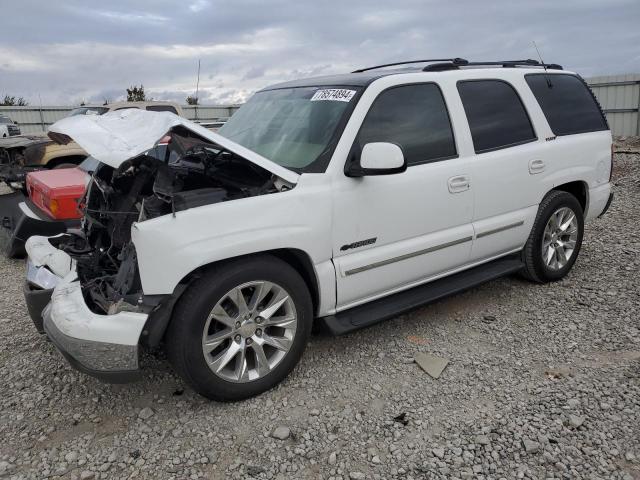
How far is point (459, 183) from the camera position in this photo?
3.60 metres

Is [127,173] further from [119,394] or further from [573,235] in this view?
[573,235]

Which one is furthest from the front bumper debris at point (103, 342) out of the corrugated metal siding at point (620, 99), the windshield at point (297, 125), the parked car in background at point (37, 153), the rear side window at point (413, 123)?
the corrugated metal siding at point (620, 99)

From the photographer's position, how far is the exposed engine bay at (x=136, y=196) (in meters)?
2.75

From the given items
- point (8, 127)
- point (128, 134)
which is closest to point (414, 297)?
point (128, 134)

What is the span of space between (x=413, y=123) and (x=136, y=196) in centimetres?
188

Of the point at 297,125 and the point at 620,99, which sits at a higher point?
the point at 620,99

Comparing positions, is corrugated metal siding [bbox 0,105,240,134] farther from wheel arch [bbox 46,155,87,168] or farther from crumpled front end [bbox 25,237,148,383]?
crumpled front end [bbox 25,237,148,383]

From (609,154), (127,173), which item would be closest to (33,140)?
(127,173)

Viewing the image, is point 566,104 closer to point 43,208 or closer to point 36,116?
point 43,208

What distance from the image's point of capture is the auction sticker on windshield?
10.9 feet

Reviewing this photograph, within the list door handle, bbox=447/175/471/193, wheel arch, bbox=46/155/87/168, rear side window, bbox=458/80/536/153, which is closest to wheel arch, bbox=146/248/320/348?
door handle, bbox=447/175/471/193

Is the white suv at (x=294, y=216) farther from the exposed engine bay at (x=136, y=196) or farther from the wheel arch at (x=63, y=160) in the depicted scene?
the wheel arch at (x=63, y=160)

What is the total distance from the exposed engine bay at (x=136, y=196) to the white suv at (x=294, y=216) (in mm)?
12

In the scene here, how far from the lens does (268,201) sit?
9.38ft
